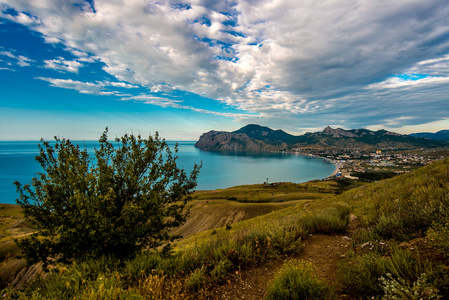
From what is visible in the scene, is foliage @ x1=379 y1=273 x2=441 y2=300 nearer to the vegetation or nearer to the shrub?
the vegetation

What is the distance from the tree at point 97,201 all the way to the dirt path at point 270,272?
6.20 metres

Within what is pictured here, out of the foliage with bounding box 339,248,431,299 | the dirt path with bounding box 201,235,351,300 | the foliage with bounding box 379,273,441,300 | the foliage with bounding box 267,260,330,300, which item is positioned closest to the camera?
the foliage with bounding box 379,273,441,300

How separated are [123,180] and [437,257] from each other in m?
13.3

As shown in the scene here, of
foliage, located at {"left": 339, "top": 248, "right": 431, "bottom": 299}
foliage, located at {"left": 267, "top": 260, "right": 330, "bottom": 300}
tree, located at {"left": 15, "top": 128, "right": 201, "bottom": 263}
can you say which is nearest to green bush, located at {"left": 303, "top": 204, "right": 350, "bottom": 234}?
foliage, located at {"left": 339, "top": 248, "right": 431, "bottom": 299}

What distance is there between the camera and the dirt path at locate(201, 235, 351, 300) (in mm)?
4629

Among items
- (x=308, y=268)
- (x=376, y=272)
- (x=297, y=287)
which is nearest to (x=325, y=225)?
(x=376, y=272)

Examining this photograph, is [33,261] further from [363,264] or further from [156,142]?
[363,264]

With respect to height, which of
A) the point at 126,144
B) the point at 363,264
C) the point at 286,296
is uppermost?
the point at 126,144

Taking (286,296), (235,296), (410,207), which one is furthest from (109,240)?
(410,207)

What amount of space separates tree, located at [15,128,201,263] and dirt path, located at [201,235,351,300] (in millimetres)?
6203

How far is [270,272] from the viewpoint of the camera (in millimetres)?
5297

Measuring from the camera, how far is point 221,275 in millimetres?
5117

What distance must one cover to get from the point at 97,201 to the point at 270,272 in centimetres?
840

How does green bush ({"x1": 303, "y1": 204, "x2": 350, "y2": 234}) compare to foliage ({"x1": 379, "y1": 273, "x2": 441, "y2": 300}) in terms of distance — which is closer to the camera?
foliage ({"x1": 379, "y1": 273, "x2": 441, "y2": 300})
